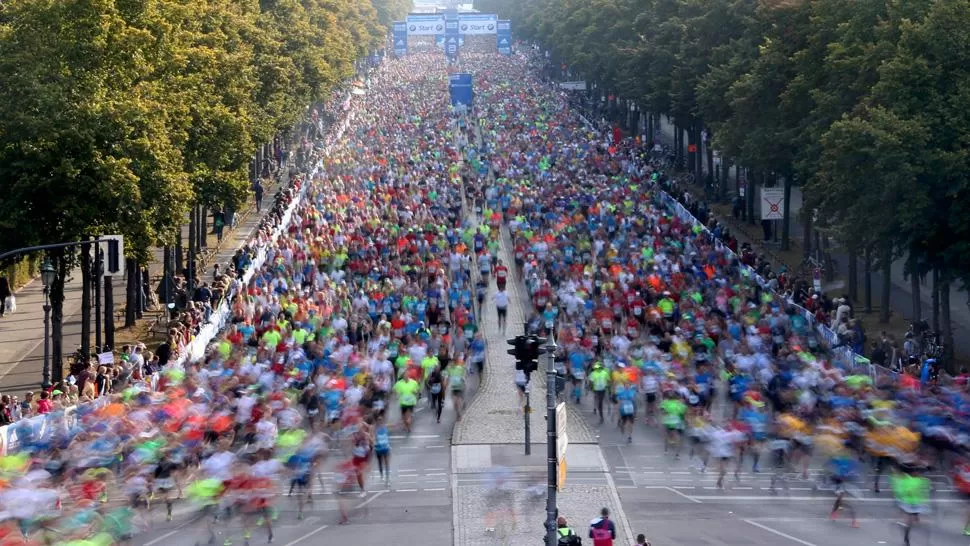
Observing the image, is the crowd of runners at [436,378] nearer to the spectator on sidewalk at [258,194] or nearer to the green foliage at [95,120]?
the green foliage at [95,120]

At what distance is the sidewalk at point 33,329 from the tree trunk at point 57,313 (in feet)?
1.42

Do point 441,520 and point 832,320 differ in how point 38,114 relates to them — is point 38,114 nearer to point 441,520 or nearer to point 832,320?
point 441,520

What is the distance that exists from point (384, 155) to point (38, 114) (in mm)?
49437

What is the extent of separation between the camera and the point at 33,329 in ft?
180

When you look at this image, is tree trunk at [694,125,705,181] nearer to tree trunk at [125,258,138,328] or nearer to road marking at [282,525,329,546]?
tree trunk at [125,258,138,328]

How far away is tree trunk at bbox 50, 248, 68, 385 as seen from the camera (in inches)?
1729

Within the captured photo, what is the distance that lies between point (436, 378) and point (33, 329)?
21.5 metres

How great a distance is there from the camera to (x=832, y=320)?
46.8m

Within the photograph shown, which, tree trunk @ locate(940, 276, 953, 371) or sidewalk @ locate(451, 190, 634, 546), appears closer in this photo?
sidewalk @ locate(451, 190, 634, 546)

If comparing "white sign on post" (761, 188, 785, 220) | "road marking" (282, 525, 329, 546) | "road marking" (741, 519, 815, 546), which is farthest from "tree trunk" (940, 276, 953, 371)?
"road marking" (282, 525, 329, 546)

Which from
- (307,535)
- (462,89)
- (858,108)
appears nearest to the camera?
(307,535)

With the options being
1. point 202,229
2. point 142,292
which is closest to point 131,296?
point 142,292

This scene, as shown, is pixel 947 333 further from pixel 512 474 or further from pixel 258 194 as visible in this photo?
pixel 258 194

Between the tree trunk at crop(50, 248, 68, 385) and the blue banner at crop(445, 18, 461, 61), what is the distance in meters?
146
